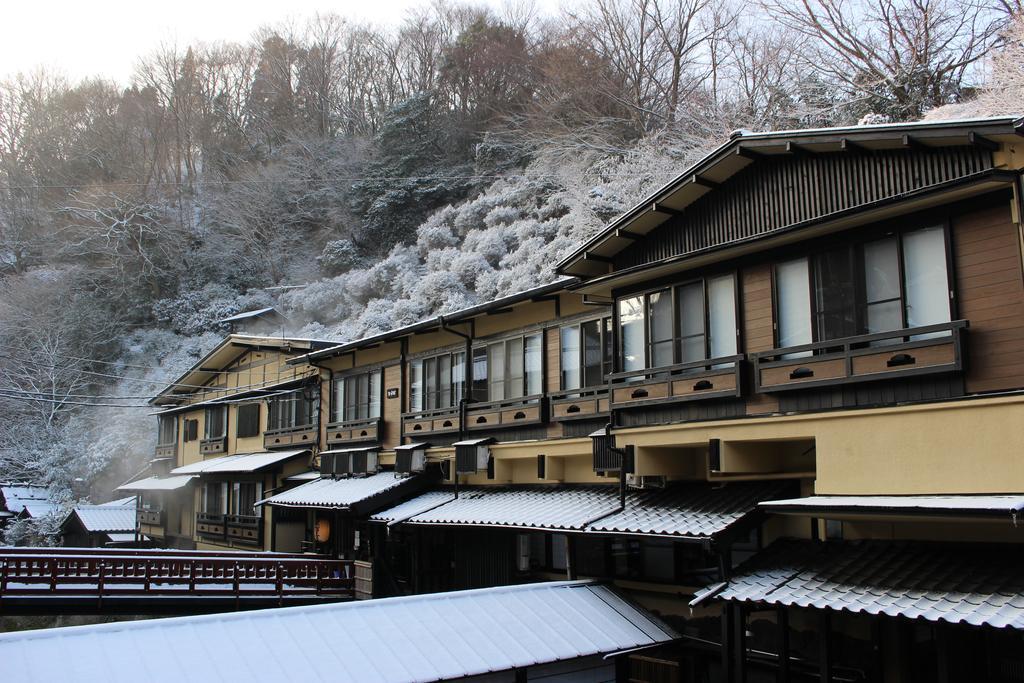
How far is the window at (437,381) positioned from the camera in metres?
20.8

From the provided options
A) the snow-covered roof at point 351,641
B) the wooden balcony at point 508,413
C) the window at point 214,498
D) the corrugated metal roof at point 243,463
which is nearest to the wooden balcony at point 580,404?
the wooden balcony at point 508,413

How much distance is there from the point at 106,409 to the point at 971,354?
163 feet

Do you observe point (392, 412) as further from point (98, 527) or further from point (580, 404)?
point (98, 527)

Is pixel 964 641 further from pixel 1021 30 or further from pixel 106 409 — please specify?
pixel 106 409

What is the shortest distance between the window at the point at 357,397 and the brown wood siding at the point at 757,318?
1424 cm

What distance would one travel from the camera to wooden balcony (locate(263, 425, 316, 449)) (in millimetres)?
27688

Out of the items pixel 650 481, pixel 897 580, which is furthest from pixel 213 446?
pixel 897 580

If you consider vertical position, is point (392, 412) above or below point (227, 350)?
below

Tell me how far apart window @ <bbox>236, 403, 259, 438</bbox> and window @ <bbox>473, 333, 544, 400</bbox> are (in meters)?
15.0

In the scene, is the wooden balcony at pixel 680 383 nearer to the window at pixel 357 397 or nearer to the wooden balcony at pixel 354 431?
the wooden balcony at pixel 354 431

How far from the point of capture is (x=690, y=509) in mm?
12344

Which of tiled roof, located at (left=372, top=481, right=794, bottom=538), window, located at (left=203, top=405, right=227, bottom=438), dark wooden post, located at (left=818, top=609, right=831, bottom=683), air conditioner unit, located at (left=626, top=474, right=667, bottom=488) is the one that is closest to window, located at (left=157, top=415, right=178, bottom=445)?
window, located at (left=203, top=405, right=227, bottom=438)

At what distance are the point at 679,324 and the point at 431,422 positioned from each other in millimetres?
9744

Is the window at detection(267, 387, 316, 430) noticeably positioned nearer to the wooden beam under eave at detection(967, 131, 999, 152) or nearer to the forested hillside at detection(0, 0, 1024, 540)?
the forested hillside at detection(0, 0, 1024, 540)
